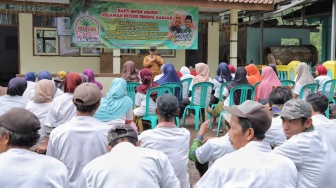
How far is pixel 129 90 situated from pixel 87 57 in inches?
206

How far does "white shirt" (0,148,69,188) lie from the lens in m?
1.89

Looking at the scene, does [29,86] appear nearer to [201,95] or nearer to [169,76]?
[169,76]

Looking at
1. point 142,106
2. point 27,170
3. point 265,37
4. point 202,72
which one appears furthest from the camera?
point 265,37

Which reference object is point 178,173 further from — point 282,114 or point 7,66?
point 7,66

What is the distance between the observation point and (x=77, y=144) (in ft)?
9.02

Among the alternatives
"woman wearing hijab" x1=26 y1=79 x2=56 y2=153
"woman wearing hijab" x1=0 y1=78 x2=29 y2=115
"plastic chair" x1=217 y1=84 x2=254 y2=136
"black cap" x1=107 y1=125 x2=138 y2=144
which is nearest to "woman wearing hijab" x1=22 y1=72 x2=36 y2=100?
"woman wearing hijab" x1=0 y1=78 x2=29 y2=115

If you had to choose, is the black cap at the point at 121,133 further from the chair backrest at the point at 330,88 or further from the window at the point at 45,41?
the window at the point at 45,41

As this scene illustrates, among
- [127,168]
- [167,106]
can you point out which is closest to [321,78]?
[167,106]

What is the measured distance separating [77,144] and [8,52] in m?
13.2

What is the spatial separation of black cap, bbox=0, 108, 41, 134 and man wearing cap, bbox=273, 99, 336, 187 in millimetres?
1393

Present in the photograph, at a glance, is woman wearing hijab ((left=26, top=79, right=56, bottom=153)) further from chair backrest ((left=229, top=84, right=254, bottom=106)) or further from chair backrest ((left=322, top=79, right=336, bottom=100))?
chair backrest ((left=322, top=79, right=336, bottom=100))

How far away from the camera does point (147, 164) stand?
6.81 ft

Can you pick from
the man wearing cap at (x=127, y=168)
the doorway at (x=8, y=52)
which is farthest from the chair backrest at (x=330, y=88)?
the doorway at (x=8, y=52)

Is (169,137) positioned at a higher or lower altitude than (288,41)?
lower
